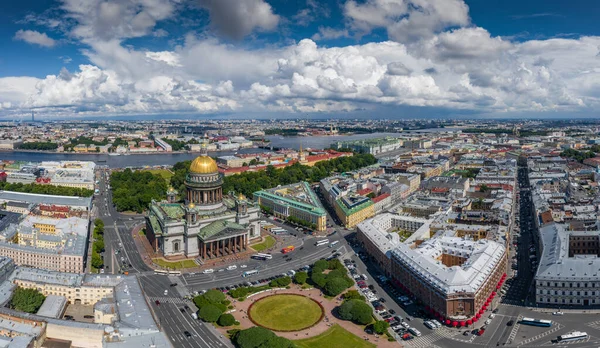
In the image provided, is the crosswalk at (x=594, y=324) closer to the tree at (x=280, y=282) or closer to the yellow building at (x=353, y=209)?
the tree at (x=280, y=282)

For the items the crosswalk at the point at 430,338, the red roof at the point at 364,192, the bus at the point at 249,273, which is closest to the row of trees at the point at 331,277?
the bus at the point at 249,273

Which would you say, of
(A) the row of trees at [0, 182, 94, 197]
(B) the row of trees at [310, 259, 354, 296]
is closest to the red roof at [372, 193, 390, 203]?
(B) the row of trees at [310, 259, 354, 296]

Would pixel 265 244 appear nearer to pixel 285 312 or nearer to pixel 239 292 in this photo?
pixel 239 292

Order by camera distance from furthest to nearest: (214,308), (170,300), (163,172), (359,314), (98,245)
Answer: (163,172) < (98,245) < (170,300) < (214,308) < (359,314)

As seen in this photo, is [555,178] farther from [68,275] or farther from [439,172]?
[68,275]

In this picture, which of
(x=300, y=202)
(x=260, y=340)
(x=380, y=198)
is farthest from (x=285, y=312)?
(x=380, y=198)
